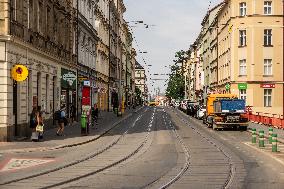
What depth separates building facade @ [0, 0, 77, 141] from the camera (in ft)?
81.5

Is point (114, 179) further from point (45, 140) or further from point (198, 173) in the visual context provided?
point (45, 140)

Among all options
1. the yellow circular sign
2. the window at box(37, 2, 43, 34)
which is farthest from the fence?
the yellow circular sign

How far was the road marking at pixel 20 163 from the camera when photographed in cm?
1606

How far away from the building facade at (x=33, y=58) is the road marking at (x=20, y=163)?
682 cm

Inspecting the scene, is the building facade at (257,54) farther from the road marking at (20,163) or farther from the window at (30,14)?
the road marking at (20,163)

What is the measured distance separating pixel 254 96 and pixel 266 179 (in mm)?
50769

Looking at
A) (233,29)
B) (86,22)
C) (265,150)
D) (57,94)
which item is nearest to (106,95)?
(233,29)

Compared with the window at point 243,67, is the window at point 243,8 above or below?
above

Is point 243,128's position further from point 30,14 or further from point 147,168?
point 147,168

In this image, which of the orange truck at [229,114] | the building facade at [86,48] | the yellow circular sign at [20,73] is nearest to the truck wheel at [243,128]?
the orange truck at [229,114]

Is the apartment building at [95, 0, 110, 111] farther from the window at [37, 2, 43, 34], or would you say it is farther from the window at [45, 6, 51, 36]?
the window at [37, 2, 43, 34]

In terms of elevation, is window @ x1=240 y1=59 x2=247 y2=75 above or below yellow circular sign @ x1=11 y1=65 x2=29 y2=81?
above

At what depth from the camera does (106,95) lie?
81562mm

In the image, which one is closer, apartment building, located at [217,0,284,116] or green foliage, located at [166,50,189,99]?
apartment building, located at [217,0,284,116]
